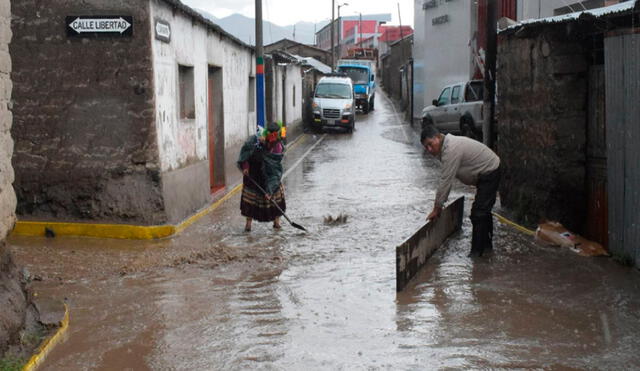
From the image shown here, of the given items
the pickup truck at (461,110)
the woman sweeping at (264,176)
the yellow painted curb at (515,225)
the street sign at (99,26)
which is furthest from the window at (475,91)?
the street sign at (99,26)

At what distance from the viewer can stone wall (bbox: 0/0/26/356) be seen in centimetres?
540

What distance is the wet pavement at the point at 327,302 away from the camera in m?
5.47

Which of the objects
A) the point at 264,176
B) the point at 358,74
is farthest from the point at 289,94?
the point at 264,176

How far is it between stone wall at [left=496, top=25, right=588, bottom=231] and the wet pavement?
0.70m

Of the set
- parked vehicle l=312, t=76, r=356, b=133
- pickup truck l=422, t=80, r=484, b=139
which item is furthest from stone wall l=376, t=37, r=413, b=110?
pickup truck l=422, t=80, r=484, b=139

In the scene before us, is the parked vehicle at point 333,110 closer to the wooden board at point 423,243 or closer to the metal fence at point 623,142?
the wooden board at point 423,243

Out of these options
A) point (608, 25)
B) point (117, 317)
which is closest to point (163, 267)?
point (117, 317)

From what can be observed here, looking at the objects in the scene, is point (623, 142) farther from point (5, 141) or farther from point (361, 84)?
point (361, 84)

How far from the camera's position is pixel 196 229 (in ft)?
35.7

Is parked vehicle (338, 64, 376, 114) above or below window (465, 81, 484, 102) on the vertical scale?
above

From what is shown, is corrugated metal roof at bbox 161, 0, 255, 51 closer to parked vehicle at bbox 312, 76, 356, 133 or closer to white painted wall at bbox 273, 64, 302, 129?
white painted wall at bbox 273, 64, 302, 129

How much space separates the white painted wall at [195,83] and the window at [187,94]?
15cm

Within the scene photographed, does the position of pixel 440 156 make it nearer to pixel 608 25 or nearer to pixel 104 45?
pixel 608 25

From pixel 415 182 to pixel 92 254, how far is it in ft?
27.4
